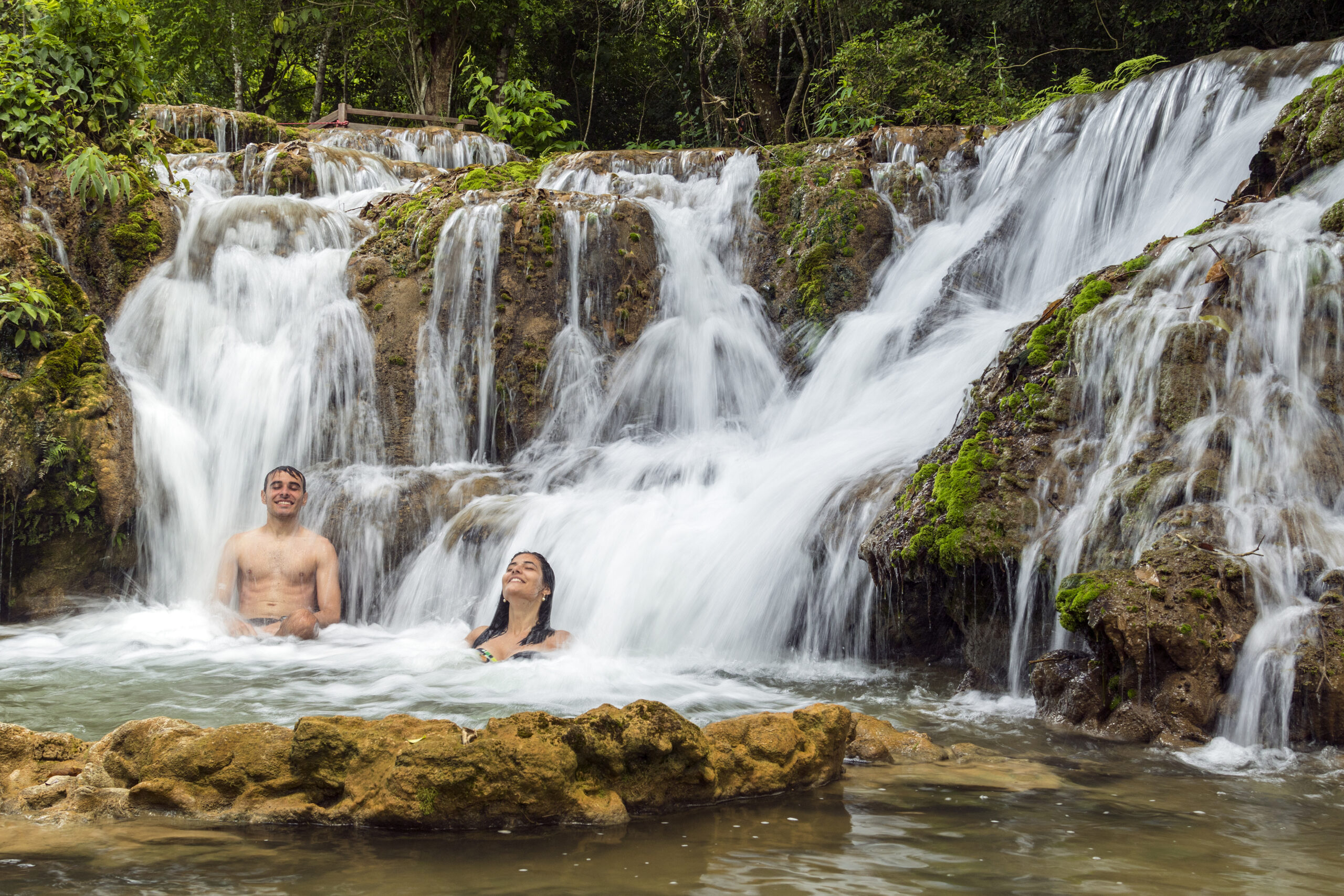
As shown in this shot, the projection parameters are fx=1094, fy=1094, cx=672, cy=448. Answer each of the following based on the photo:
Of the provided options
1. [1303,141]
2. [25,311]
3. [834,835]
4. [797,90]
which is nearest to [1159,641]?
[834,835]

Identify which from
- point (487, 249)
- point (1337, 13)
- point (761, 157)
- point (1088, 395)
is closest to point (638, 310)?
point (487, 249)

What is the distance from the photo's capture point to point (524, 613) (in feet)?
22.2

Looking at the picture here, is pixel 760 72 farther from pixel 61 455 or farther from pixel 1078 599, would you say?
pixel 1078 599

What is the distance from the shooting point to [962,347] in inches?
367

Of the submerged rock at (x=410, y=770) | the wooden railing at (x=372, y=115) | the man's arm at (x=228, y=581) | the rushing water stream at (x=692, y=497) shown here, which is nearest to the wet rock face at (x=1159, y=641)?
the rushing water stream at (x=692, y=497)

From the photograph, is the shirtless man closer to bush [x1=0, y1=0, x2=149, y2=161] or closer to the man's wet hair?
the man's wet hair

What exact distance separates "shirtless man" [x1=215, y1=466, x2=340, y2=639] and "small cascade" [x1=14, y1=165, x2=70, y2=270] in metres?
3.73

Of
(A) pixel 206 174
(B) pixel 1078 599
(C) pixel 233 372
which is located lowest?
(B) pixel 1078 599

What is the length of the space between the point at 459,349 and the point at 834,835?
25.6 ft

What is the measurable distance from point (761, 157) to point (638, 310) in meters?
3.14

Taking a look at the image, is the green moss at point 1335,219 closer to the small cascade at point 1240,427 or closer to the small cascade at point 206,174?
the small cascade at point 1240,427

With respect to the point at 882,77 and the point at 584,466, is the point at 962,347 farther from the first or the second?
the point at 882,77

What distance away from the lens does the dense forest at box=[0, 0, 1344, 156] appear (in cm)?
1098

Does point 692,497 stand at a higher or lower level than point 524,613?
higher
